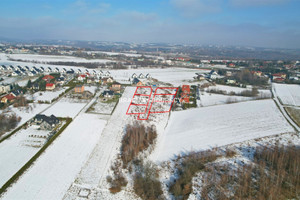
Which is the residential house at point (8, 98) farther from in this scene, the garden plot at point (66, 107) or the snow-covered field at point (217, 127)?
the snow-covered field at point (217, 127)

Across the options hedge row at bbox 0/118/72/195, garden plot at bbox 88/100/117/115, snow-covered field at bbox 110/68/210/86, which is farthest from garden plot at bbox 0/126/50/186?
snow-covered field at bbox 110/68/210/86

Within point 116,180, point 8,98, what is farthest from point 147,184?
point 8,98

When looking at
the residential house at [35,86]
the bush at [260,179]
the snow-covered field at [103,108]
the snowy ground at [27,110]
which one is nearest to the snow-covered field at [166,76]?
the residential house at [35,86]

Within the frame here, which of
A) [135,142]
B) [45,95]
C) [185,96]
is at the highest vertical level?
[185,96]

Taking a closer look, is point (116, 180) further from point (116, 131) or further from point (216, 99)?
point (216, 99)

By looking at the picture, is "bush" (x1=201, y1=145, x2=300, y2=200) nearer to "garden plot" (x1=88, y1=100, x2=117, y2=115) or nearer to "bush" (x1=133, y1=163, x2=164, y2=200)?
"bush" (x1=133, y1=163, x2=164, y2=200)

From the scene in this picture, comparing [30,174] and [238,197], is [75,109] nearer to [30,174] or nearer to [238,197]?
[30,174]
